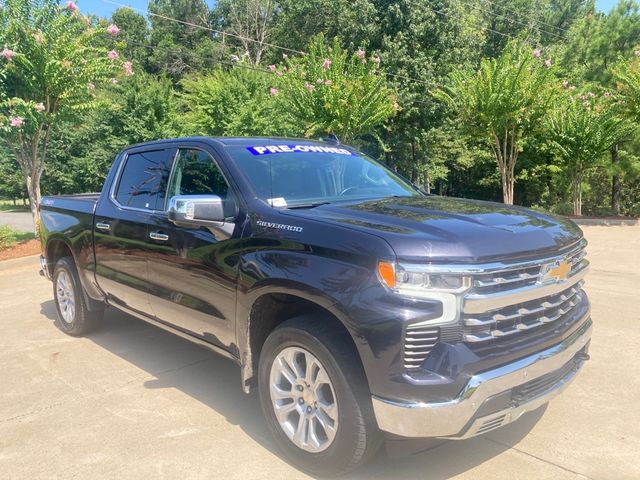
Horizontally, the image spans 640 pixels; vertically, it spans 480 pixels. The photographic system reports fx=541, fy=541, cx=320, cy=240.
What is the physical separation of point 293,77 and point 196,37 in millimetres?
36532

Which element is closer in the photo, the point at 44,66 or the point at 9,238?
the point at 44,66

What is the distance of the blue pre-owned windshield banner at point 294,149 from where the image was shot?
3.94m

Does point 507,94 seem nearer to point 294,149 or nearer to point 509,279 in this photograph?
point 294,149

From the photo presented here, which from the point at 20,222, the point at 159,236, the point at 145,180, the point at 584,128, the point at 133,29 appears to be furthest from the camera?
the point at 133,29

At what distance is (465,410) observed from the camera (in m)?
2.49

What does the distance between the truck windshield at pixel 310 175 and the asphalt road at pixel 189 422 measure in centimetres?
160

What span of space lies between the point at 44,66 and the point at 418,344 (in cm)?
1136

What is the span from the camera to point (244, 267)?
3.29m

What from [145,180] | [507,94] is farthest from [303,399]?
[507,94]

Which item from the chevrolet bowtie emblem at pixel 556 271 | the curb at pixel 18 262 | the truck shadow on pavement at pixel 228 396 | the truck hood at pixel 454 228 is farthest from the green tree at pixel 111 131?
the chevrolet bowtie emblem at pixel 556 271

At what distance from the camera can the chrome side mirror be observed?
3328 mm

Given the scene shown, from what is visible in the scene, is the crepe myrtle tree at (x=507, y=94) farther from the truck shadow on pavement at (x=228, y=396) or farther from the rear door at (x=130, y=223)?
the rear door at (x=130, y=223)

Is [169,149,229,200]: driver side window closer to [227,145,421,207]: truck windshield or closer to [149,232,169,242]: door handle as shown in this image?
[227,145,421,207]: truck windshield

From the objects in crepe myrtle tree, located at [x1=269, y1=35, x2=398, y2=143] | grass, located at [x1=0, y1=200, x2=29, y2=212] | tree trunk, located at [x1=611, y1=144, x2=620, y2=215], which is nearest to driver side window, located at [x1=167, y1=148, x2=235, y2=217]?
crepe myrtle tree, located at [x1=269, y1=35, x2=398, y2=143]
